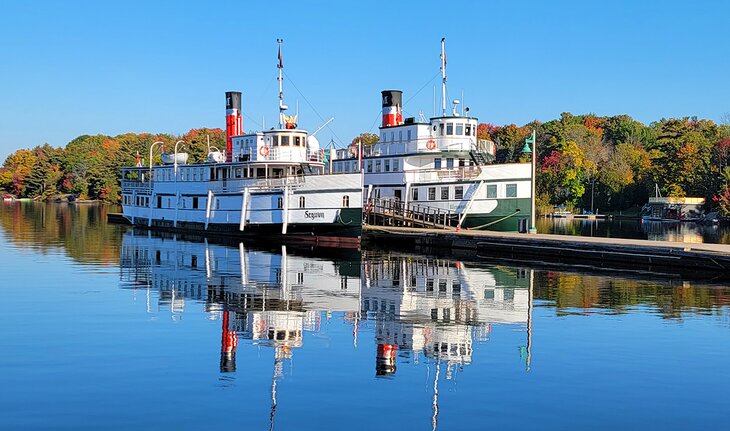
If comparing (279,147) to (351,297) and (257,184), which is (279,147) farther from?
(351,297)

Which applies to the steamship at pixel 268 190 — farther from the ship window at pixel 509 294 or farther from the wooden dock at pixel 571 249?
the ship window at pixel 509 294

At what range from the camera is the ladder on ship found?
59.5 meters

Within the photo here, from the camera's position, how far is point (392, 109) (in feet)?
222

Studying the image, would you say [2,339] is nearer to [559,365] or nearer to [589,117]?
[559,365]

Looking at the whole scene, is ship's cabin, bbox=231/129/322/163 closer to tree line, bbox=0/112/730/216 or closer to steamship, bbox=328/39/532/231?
steamship, bbox=328/39/532/231

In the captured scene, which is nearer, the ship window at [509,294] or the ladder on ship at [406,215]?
the ship window at [509,294]

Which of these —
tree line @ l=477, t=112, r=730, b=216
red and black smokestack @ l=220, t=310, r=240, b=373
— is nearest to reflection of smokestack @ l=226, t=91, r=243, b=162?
red and black smokestack @ l=220, t=310, r=240, b=373

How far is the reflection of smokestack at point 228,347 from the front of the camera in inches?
751

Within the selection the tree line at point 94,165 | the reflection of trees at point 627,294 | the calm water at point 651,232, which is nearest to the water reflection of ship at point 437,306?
the reflection of trees at point 627,294

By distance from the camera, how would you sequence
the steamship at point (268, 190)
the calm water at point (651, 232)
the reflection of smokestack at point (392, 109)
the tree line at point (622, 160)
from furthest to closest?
the tree line at point (622, 160) < the calm water at point (651, 232) < the reflection of smokestack at point (392, 109) < the steamship at point (268, 190)

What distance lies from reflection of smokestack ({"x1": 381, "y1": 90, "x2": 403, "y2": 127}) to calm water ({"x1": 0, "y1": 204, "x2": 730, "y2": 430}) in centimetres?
3026

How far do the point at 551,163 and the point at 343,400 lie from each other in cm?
12485

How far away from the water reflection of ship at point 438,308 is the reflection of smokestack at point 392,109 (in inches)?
953

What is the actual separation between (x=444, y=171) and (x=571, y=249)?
17.0m
